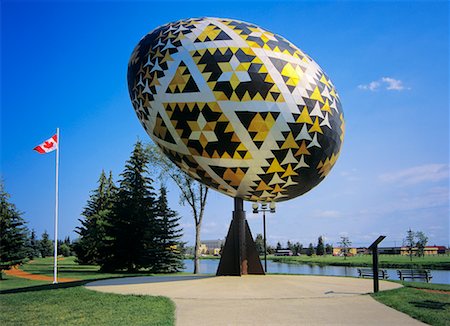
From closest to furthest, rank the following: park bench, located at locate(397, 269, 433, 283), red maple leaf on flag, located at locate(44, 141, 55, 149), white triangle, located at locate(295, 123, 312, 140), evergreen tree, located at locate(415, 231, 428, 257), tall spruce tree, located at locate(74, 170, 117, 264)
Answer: white triangle, located at locate(295, 123, 312, 140) < park bench, located at locate(397, 269, 433, 283) < red maple leaf on flag, located at locate(44, 141, 55, 149) < tall spruce tree, located at locate(74, 170, 117, 264) < evergreen tree, located at locate(415, 231, 428, 257)

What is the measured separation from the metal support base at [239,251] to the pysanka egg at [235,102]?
2.66 meters

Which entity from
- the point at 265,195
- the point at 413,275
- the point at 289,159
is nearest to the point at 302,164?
the point at 289,159

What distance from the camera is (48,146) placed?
83.0 ft

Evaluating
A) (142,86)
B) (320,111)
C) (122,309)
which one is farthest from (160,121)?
(122,309)

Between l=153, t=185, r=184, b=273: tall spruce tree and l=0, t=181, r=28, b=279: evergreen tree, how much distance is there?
1092 cm

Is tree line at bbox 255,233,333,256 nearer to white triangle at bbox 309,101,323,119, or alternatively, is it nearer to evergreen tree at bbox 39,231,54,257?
evergreen tree at bbox 39,231,54,257

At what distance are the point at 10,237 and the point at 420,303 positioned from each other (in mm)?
27182

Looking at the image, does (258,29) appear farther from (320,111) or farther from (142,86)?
(142,86)

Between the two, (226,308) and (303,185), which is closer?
(226,308)

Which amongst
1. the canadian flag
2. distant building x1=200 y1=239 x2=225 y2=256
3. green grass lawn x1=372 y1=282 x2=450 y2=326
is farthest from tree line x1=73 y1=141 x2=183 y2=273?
distant building x1=200 y1=239 x2=225 y2=256

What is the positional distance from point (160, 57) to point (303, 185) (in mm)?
9047

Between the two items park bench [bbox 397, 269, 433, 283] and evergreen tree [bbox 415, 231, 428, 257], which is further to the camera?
evergreen tree [bbox 415, 231, 428, 257]

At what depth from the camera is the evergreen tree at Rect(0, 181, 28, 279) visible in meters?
27.3

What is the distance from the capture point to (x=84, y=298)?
12797 mm
